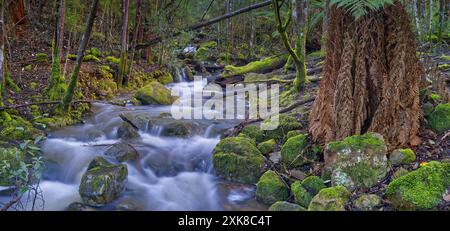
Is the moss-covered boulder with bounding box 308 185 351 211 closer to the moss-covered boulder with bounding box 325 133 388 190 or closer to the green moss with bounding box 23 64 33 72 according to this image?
the moss-covered boulder with bounding box 325 133 388 190

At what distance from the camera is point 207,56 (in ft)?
81.6

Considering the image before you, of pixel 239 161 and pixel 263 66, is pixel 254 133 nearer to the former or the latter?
pixel 239 161

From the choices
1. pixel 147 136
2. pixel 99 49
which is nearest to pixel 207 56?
pixel 99 49

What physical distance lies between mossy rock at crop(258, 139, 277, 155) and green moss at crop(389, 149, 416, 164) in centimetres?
232

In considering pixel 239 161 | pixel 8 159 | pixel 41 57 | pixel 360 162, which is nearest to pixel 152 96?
pixel 41 57

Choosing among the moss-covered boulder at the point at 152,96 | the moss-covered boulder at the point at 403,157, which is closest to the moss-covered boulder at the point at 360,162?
the moss-covered boulder at the point at 403,157

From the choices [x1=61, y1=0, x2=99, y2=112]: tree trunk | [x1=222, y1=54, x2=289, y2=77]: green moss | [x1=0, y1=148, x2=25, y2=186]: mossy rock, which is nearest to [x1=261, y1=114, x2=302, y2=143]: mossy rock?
[x1=61, y1=0, x2=99, y2=112]: tree trunk

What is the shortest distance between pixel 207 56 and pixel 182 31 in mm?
11759

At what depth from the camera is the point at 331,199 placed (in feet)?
15.1

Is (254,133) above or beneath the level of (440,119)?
beneath

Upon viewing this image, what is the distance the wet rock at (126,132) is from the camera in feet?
28.2

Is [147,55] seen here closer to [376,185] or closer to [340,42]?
[340,42]

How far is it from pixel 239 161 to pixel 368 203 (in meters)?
2.55

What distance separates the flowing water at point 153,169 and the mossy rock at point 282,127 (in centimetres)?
138
